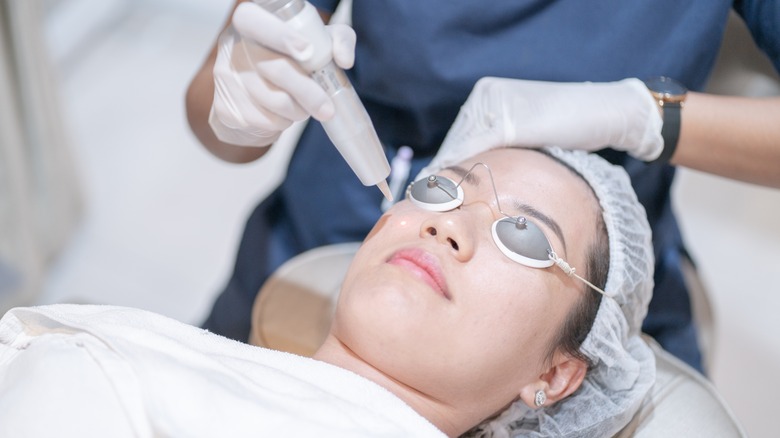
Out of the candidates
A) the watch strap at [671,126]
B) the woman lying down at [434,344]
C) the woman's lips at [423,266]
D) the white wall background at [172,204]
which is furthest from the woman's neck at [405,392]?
the white wall background at [172,204]

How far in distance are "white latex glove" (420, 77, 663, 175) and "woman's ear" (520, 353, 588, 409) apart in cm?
31

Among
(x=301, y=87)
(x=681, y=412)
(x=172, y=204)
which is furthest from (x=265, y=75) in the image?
(x=172, y=204)

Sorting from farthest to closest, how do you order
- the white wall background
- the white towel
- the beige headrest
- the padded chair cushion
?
the white wall background, the beige headrest, the padded chair cushion, the white towel

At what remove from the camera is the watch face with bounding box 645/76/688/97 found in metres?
1.14

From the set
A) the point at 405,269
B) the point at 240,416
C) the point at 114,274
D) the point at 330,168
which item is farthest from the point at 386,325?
the point at 114,274

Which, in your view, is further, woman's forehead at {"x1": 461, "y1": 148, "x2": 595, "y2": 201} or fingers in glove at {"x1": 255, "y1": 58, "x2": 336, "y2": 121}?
woman's forehead at {"x1": 461, "y1": 148, "x2": 595, "y2": 201}

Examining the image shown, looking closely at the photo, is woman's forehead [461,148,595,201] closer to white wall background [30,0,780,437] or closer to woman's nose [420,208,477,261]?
woman's nose [420,208,477,261]

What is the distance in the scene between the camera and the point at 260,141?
44.3 inches

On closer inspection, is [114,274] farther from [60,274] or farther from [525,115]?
[525,115]

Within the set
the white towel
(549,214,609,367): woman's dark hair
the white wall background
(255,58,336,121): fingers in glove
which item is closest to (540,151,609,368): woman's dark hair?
(549,214,609,367): woman's dark hair

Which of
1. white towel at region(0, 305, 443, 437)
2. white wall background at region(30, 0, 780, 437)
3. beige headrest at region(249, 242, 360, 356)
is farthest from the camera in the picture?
white wall background at region(30, 0, 780, 437)

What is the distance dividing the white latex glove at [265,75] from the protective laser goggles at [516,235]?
194mm

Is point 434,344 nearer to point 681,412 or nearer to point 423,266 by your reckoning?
point 423,266

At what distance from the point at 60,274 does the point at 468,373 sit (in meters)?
1.51
